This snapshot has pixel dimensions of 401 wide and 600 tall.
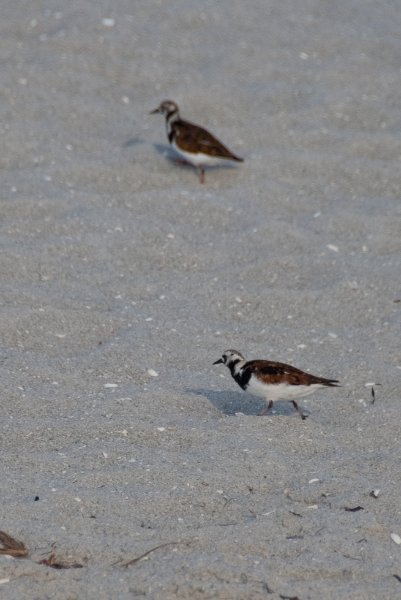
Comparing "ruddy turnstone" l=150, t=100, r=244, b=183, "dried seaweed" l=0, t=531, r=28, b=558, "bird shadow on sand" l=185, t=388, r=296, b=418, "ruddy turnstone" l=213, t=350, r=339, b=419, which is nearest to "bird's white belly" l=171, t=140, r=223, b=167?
"ruddy turnstone" l=150, t=100, r=244, b=183

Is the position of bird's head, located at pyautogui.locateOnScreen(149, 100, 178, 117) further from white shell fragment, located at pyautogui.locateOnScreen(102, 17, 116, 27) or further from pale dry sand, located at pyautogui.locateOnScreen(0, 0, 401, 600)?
white shell fragment, located at pyautogui.locateOnScreen(102, 17, 116, 27)

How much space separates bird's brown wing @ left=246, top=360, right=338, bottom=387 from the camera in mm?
5969

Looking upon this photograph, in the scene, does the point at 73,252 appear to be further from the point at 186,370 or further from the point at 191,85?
the point at 191,85

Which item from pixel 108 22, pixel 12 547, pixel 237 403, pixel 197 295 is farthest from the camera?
pixel 108 22

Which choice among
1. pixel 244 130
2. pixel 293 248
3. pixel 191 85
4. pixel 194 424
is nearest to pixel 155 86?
pixel 191 85

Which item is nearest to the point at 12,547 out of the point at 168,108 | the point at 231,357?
the point at 231,357

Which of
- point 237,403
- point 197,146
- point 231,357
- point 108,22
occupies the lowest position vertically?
point 237,403

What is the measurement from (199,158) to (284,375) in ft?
11.9

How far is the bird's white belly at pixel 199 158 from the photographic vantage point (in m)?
9.22

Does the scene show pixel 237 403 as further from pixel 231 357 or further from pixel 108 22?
pixel 108 22

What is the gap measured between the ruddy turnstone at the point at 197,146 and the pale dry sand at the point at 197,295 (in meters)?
0.20

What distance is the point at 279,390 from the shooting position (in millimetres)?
5992

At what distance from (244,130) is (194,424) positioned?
4753mm

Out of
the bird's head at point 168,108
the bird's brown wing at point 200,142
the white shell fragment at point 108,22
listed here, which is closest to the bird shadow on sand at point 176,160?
the bird's brown wing at point 200,142
